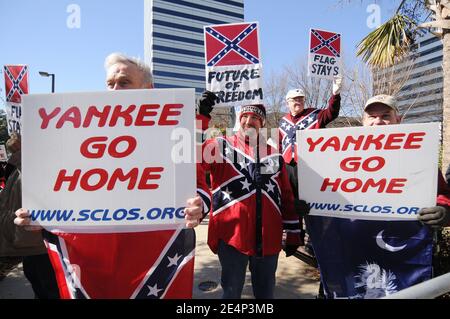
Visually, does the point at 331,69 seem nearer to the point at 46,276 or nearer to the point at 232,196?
the point at 232,196

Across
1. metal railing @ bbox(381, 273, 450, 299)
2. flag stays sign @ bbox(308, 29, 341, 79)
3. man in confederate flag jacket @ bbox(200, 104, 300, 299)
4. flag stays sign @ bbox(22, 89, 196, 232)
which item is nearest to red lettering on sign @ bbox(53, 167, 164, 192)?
flag stays sign @ bbox(22, 89, 196, 232)

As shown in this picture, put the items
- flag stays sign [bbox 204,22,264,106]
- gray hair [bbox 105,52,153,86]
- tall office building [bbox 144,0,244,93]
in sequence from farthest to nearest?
1. tall office building [bbox 144,0,244,93]
2. flag stays sign [bbox 204,22,264,106]
3. gray hair [bbox 105,52,153,86]

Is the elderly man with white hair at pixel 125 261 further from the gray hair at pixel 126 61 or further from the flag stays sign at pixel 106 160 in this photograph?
the gray hair at pixel 126 61

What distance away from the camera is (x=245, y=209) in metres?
2.41

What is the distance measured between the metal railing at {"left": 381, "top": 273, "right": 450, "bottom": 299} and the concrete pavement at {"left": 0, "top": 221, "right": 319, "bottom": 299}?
8.15 feet

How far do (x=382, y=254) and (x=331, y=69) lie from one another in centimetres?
324

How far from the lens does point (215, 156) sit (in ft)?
8.21

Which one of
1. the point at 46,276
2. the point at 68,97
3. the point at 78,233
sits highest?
the point at 68,97

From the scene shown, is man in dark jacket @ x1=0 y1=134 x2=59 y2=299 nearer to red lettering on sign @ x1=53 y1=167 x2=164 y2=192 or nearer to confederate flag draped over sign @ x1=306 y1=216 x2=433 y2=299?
red lettering on sign @ x1=53 y1=167 x2=164 y2=192

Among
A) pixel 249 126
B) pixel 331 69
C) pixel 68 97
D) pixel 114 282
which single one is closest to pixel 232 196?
pixel 249 126

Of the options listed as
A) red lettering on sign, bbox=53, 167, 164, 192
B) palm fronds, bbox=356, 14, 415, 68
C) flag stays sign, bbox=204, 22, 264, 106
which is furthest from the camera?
palm fronds, bbox=356, 14, 415, 68

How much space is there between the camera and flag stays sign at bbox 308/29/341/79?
15.1 feet

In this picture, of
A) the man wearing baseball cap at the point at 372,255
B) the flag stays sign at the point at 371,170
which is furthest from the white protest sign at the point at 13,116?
the man wearing baseball cap at the point at 372,255

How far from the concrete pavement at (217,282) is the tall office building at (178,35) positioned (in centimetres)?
8136
